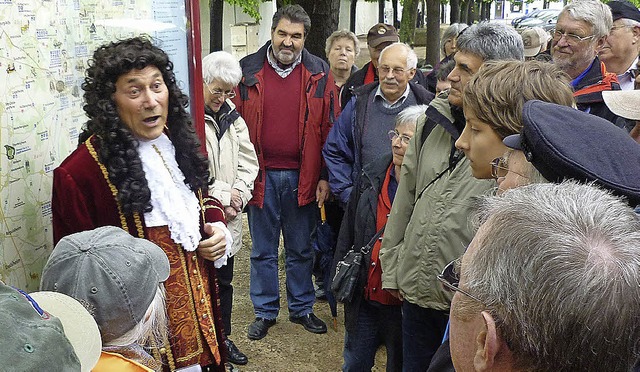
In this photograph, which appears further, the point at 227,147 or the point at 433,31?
the point at 433,31

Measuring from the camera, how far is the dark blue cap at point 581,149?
61.9 inches

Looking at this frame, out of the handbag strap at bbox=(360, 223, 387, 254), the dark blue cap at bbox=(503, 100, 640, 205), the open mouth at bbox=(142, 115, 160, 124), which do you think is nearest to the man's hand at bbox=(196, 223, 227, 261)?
the open mouth at bbox=(142, 115, 160, 124)

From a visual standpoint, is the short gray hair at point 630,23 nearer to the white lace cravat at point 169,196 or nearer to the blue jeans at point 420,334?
the blue jeans at point 420,334

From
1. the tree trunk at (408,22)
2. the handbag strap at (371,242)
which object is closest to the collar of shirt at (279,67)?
the handbag strap at (371,242)

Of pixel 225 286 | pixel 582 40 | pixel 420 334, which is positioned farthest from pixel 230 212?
pixel 582 40

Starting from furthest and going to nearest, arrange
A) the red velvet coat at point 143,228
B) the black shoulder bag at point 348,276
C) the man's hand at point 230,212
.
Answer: the man's hand at point 230,212 < the black shoulder bag at point 348,276 < the red velvet coat at point 143,228

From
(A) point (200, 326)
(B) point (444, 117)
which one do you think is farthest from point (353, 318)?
(B) point (444, 117)

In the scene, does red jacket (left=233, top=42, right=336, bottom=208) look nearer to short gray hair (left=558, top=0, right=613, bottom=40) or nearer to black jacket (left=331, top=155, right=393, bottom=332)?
black jacket (left=331, top=155, right=393, bottom=332)

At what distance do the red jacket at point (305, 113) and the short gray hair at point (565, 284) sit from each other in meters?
3.41

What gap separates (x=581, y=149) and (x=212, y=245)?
1.65m

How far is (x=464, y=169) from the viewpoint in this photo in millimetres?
2760

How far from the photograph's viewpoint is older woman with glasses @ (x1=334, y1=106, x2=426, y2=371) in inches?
133

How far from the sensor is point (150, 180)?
8.64 ft

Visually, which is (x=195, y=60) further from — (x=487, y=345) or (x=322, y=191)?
(x=487, y=345)
